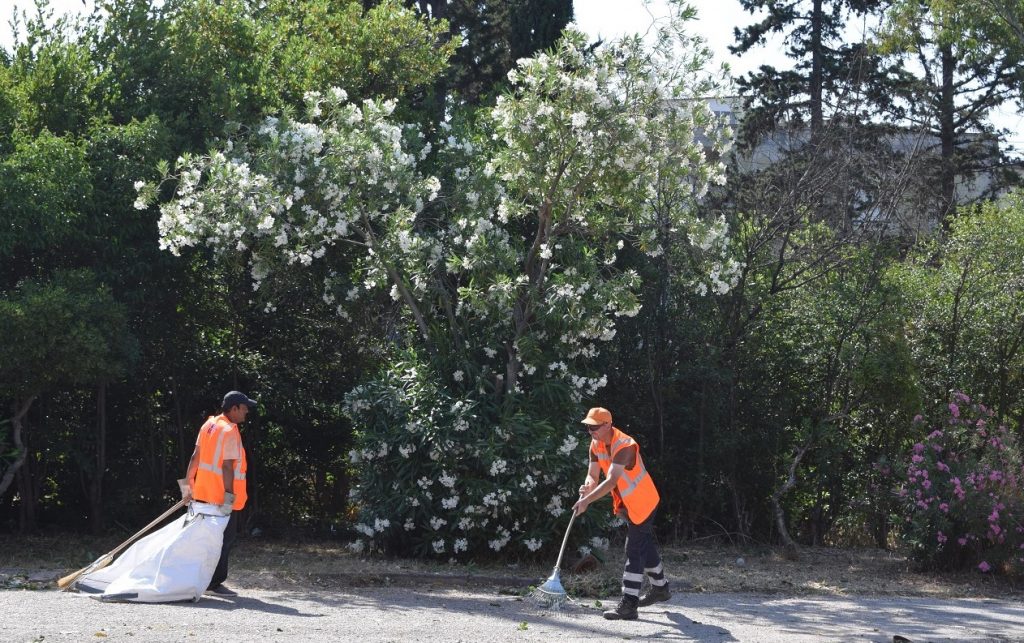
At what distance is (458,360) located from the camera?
11.7m

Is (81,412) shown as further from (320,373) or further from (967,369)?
(967,369)

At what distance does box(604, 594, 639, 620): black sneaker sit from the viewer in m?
8.35

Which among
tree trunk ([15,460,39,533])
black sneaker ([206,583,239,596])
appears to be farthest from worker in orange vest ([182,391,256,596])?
tree trunk ([15,460,39,533])

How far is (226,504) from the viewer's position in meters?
9.01

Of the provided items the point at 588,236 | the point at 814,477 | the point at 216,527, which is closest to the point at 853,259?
the point at 814,477

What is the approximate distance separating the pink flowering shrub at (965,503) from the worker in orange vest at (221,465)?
21.9 feet

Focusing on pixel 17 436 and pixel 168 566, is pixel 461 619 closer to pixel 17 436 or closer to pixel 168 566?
pixel 168 566

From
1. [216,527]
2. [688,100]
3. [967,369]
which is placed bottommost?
[216,527]

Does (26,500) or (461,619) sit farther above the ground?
(26,500)

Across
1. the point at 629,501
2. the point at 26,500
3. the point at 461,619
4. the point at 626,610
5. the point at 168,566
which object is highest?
the point at 629,501

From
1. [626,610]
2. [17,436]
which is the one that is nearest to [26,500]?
[17,436]

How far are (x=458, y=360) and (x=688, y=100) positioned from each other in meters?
3.44

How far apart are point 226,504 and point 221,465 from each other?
0.32 metres

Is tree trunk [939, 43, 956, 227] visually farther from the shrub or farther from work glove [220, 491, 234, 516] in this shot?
work glove [220, 491, 234, 516]
